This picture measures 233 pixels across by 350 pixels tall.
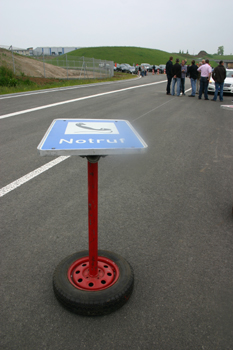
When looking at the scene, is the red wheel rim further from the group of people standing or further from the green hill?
the green hill

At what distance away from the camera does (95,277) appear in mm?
2402

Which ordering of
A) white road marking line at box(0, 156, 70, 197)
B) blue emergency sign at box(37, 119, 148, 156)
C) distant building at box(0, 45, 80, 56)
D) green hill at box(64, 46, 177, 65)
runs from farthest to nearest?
green hill at box(64, 46, 177, 65), distant building at box(0, 45, 80, 56), white road marking line at box(0, 156, 70, 197), blue emergency sign at box(37, 119, 148, 156)

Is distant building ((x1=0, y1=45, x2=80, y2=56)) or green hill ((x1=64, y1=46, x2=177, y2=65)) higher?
green hill ((x1=64, y1=46, x2=177, y2=65))

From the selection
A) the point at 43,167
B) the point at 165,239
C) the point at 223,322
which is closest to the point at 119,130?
the point at 165,239

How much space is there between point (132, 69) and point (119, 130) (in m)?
49.4

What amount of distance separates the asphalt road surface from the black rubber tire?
64mm

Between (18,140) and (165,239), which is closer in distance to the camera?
(165,239)

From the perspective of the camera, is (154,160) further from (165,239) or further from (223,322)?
(223,322)

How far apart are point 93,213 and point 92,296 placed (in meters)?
0.63

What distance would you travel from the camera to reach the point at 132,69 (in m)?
48.4

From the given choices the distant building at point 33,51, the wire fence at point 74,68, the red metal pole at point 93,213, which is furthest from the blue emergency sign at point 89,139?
the wire fence at point 74,68

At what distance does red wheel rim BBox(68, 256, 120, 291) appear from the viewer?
2338mm

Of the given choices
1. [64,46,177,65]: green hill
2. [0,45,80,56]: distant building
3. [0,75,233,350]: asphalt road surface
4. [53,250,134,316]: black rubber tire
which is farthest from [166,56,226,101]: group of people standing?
[64,46,177,65]: green hill

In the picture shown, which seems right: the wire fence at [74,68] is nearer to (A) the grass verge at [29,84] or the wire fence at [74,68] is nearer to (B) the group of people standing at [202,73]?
(A) the grass verge at [29,84]
